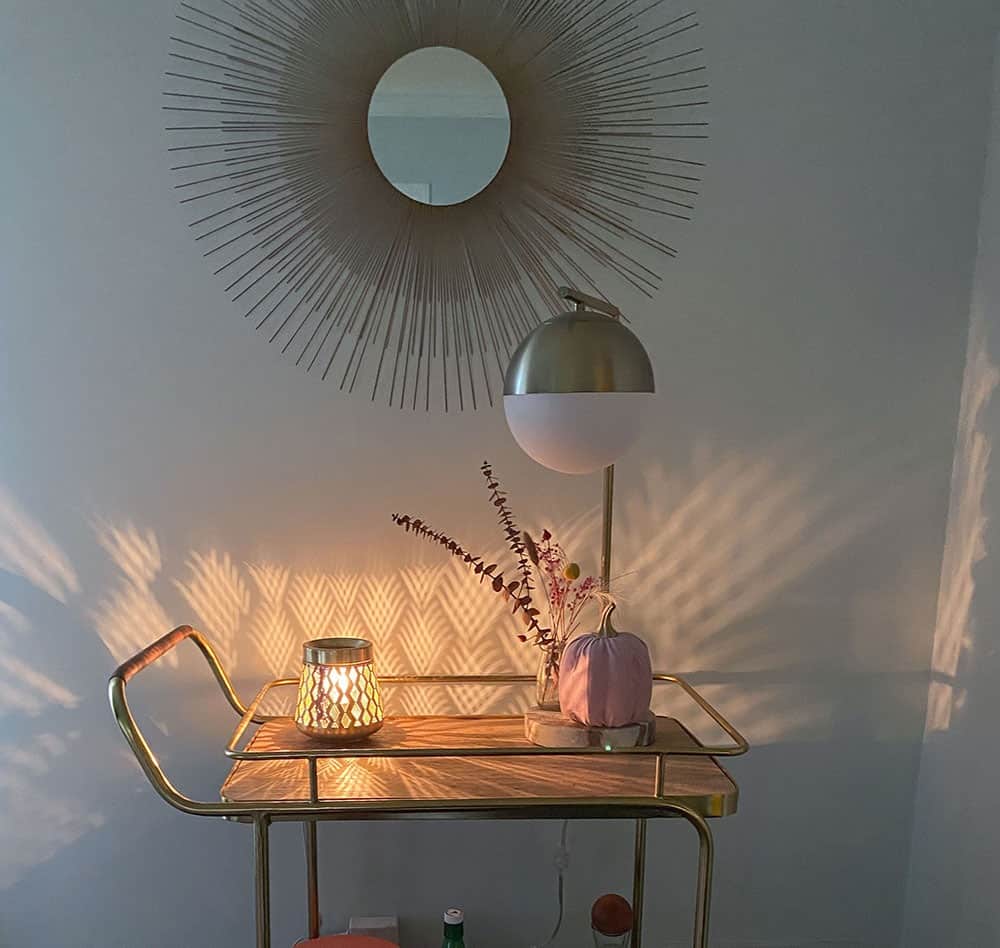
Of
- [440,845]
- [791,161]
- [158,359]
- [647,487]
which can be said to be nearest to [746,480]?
[647,487]

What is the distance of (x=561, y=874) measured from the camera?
1350mm

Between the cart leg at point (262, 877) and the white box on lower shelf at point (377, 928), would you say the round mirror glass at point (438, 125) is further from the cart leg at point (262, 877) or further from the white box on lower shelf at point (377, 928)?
the white box on lower shelf at point (377, 928)

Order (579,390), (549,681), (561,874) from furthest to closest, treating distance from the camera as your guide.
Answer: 1. (561,874)
2. (549,681)
3. (579,390)

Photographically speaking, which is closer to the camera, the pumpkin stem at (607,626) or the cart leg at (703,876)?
the cart leg at (703,876)

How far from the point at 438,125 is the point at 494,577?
0.64 m

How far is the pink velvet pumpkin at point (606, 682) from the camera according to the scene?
1025 millimetres

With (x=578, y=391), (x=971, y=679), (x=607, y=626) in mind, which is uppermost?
(x=578, y=391)

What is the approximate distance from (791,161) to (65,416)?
110 cm

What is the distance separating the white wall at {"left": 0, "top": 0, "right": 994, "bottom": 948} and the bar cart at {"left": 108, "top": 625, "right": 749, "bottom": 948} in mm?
212

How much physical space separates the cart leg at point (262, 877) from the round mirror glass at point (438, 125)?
83 centimetres

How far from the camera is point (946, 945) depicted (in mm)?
1292

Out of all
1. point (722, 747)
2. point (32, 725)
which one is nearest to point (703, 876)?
point (722, 747)

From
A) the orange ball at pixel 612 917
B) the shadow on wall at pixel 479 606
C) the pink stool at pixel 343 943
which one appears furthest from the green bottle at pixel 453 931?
the shadow on wall at pixel 479 606

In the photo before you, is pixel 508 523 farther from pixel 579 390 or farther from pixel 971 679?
pixel 971 679
